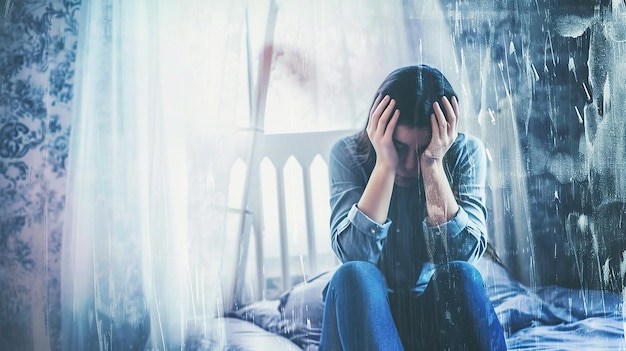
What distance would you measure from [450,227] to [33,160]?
1112mm


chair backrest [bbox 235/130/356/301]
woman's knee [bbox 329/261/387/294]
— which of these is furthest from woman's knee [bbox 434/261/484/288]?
chair backrest [bbox 235/130/356/301]

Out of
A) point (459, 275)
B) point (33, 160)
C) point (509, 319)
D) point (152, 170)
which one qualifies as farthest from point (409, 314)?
point (33, 160)

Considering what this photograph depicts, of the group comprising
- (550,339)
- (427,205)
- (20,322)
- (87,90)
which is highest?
(87,90)

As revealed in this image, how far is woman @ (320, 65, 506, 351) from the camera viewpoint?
1435mm

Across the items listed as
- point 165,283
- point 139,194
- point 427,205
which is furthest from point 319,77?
point 165,283

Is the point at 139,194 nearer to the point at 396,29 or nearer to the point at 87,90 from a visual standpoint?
the point at 87,90

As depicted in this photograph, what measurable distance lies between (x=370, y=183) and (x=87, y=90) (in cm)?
79

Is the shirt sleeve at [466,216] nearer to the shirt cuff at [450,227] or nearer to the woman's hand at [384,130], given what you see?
the shirt cuff at [450,227]

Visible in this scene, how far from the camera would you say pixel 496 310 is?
1501 mm

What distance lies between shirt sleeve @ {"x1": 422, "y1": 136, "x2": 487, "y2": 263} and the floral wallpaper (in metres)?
0.98

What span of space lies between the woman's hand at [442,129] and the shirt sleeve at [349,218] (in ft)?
0.65

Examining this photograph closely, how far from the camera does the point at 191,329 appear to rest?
147cm

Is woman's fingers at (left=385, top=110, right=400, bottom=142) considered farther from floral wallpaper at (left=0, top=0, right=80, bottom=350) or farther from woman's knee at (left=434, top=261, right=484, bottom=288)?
floral wallpaper at (left=0, top=0, right=80, bottom=350)

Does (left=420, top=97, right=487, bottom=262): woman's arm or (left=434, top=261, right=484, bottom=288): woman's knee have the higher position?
(left=420, top=97, right=487, bottom=262): woman's arm
